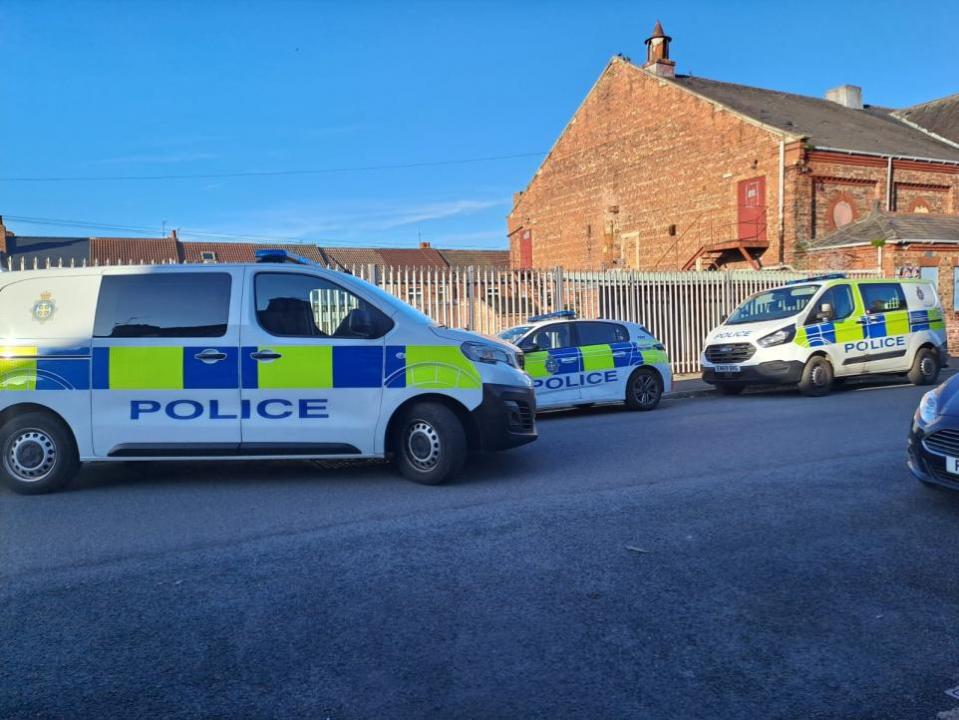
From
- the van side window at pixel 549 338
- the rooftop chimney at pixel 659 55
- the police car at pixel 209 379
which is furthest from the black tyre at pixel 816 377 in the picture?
the rooftop chimney at pixel 659 55

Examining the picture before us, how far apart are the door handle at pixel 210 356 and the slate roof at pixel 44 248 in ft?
135

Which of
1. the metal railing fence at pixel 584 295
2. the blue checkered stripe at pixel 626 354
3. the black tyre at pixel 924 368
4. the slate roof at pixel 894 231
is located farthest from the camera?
the slate roof at pixel 894 231

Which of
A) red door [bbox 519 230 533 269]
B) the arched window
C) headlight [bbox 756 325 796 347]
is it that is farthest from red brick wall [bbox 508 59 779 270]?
headlight [bbox 756 325 796 347]

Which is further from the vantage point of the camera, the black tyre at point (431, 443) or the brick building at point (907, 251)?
the brick building at point (907, 251)

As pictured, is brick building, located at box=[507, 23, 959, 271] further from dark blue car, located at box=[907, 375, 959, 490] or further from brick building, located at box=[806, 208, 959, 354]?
dark blue car, located at box=[907, 375, 959, 490]

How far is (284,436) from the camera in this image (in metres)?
6.34

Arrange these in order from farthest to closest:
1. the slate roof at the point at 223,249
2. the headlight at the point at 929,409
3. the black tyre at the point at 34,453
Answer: the slate roof at the point at 223,249 → the black tyre at the point at 34,453 → the headlight at the point at 929,409

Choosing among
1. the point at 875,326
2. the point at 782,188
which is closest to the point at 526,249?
the point at 782,188

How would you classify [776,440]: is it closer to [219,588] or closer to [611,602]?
[611,602]

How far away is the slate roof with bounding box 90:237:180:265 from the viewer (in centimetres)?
4756

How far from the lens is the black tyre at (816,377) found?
1283 centimetres

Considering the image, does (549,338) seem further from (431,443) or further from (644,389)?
(431,443)

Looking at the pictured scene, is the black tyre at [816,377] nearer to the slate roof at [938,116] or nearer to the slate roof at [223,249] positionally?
the slate roof at [938,116]

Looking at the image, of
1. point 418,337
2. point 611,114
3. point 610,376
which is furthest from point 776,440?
point 611,114
